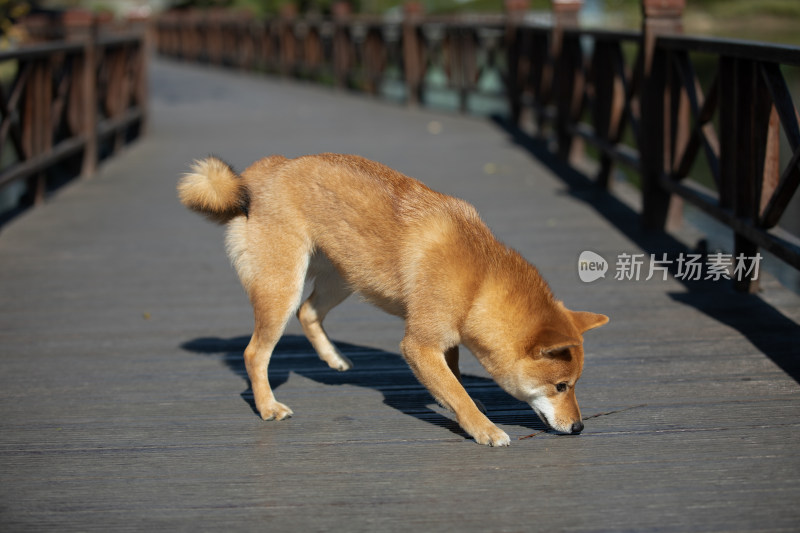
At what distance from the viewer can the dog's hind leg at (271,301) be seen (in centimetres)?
379

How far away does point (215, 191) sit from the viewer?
3879mm

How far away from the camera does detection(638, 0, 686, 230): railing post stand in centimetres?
680

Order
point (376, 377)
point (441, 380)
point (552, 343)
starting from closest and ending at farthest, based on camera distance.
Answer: point (552, 343)
point (441, 380)
point (376, 377)

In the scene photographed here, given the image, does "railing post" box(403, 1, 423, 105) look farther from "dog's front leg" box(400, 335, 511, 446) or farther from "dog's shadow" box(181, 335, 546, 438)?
"dog's front leg" box(400, 335, 511, 446)

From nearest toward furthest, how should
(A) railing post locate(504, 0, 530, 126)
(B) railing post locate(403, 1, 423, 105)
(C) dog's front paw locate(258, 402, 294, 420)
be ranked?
(C) dog's front paw locate(258, 402, 294, 420)
(A) railing post locate(504, 0, 530, 126)
(B) railing post locate(403, 1, 423, 105)

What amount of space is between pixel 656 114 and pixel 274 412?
4275 millimetres

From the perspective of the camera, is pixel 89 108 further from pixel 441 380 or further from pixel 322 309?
pixel 441 380

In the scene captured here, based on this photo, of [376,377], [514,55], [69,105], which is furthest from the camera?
[514,55]

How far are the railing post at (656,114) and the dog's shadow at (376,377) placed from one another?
3.13m

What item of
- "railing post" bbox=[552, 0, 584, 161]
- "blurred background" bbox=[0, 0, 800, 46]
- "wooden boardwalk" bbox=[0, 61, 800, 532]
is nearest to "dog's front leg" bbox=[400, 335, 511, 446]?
"wooden boardwalk" bbox=[0, 61, 800, 532]

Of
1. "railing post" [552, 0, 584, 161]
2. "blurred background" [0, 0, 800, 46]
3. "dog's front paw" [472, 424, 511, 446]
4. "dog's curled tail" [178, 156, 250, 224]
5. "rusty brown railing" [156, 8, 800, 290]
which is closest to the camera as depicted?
"dog's front paw" [472, 424, 511, 446]

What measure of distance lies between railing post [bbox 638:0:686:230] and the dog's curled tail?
3835 mm

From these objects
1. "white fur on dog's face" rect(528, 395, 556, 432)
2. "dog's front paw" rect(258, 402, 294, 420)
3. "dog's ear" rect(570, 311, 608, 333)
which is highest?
"dog's ear" rect(570, 311, 608, 333)

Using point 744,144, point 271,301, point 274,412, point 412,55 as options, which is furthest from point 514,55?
point 274,412
